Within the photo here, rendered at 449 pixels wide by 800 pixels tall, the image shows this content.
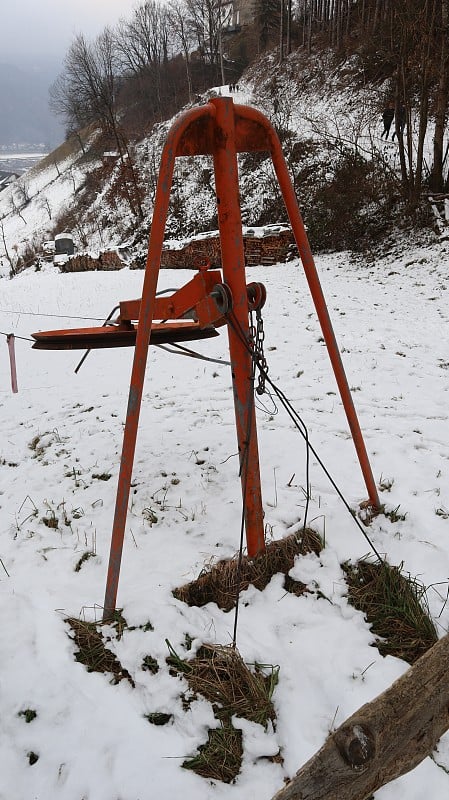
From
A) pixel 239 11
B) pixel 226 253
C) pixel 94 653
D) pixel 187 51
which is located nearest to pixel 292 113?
pixel 187 51

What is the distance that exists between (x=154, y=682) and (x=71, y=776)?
0.43 m

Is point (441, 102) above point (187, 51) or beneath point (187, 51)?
beneath

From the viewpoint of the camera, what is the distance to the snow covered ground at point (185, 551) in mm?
1747

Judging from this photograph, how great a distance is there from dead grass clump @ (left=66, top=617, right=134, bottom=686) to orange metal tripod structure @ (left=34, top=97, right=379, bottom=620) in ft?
0.38

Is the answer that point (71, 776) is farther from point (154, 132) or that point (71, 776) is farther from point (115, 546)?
point (154, 132)

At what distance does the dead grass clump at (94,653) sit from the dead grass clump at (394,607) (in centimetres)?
117

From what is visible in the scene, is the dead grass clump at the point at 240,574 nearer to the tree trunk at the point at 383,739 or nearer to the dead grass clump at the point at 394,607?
the dead grass clump at the point at 394,607

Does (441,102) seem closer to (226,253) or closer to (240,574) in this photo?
(226,253)

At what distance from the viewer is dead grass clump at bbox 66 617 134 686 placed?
2045 millimetres

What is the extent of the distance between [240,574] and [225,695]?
24.1 inches

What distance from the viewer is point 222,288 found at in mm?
2062

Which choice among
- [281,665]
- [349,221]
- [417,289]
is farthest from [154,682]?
[349,221]

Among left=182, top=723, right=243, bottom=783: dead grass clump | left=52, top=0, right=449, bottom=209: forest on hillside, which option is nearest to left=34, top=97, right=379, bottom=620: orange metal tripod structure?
left=182, top=723, right=243, bottom=783: dead grass clump

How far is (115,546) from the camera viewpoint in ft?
7.23
